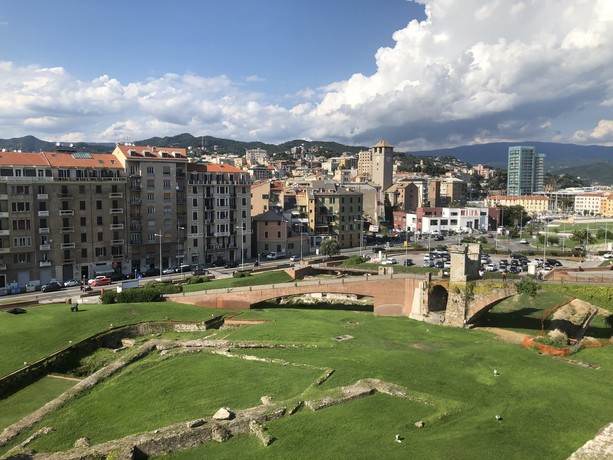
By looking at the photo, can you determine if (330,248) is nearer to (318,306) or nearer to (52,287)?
(318,306)

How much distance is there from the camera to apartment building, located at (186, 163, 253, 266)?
77938 millimetres

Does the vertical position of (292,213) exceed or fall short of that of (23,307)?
it exceeds it

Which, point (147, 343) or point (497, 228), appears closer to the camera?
point (147, 343)

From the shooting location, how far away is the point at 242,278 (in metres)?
62.8

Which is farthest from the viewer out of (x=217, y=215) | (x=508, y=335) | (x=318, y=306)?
(x=217, y=215)

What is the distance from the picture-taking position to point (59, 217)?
214ft

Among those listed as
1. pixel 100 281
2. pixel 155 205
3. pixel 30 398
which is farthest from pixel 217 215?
pixel 30 398

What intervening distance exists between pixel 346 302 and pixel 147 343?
2534 centimetres

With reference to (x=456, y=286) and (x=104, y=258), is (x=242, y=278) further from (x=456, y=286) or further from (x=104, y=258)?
(x=456, y=286)

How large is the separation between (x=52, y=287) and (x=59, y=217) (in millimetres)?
9711

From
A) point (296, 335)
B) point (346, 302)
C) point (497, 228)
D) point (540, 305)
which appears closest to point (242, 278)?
point (346, 302)

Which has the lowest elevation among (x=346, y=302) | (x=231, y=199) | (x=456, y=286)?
(x=346, y=302)

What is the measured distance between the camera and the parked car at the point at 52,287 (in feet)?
199

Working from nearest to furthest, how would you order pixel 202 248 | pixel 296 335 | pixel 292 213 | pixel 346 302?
pixel 296 335
pixel 346 302
pixel 202 248
pixel 292 213
